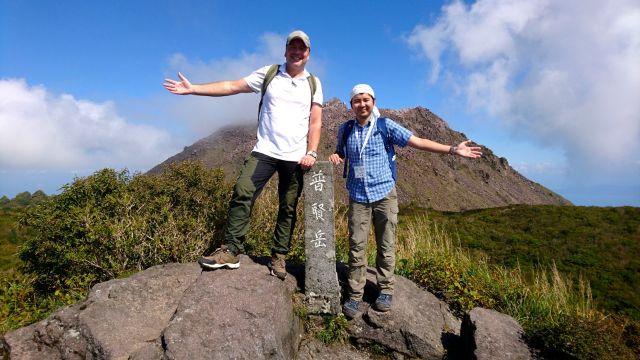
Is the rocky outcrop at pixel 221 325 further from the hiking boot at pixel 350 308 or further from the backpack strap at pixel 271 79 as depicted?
the backpack strap at pixel 271 79

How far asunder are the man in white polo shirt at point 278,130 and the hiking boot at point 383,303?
5.85 feet

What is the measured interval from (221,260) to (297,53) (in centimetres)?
298

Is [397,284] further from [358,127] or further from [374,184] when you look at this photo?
[358,127]

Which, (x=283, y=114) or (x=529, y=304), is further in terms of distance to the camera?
(x=529, y=304)

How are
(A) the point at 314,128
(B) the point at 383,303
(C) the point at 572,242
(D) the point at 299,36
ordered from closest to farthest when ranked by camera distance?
(D) the point at 299,36, (A) the point at 314,128, (B) the point at 383,303, (C) the point at 572,242

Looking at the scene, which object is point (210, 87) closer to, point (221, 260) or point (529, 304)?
point (221, 260)

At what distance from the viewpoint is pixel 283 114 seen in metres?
4.97

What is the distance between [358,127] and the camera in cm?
522

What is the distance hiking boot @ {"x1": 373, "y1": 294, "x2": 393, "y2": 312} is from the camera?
5308 mm

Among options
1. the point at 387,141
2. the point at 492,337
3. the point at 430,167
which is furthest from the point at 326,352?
the point at 430,167

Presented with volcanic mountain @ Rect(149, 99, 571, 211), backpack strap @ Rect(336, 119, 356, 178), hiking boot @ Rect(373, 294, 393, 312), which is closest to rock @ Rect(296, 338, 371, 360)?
hiking boot @ Rect(373, 294, 393, 312)

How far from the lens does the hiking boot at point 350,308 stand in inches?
210

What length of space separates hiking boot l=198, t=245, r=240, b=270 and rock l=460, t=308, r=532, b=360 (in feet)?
10.8

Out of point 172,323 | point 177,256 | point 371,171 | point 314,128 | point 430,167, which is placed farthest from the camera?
point 430,167
